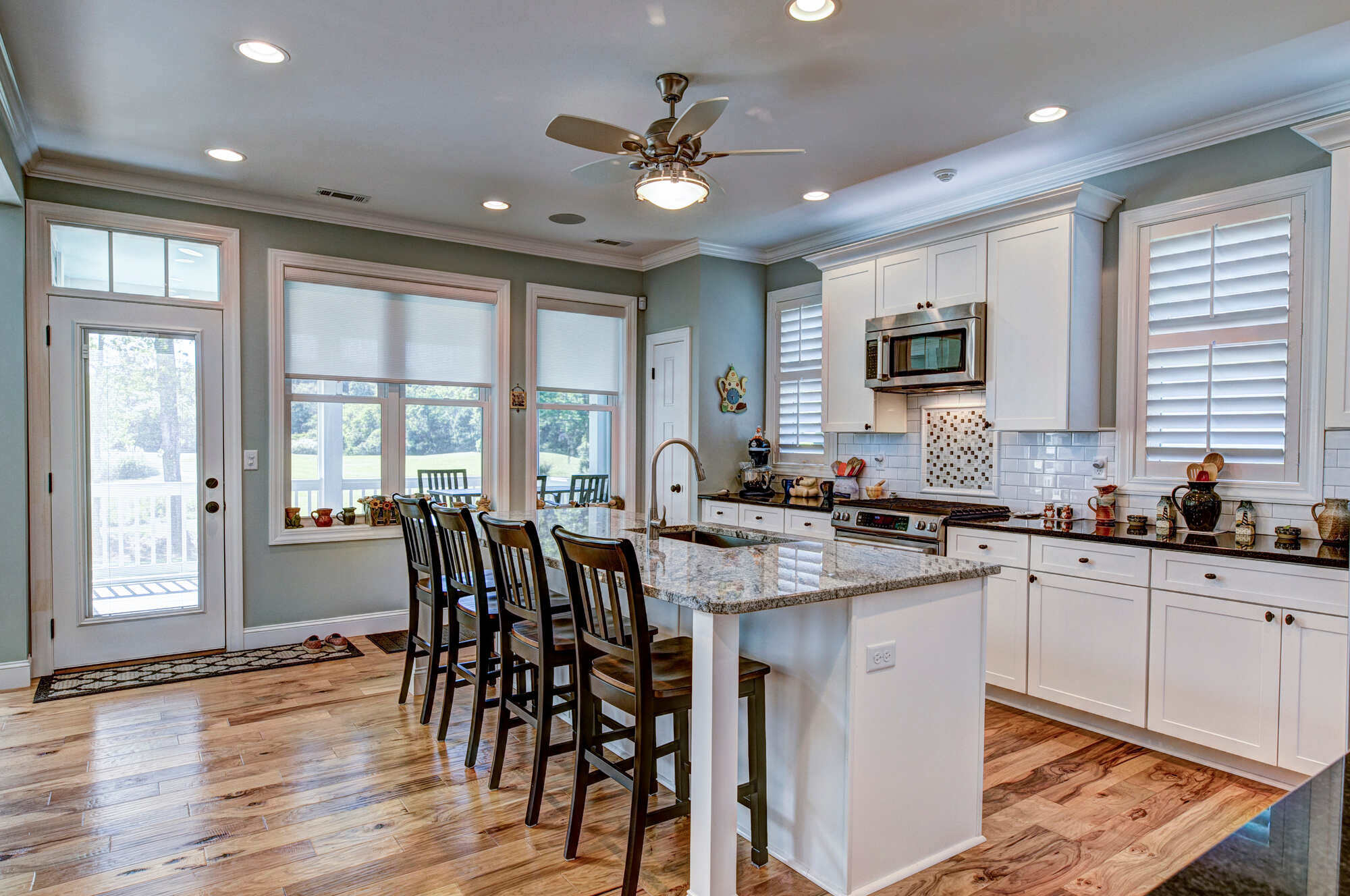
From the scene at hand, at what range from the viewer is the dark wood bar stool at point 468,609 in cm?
300

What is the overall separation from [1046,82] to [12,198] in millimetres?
5011

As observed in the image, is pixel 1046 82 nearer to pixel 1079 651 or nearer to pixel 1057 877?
pixel 1079 651

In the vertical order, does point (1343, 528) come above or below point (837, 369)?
below

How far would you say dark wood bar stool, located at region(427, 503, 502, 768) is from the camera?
3.00 m

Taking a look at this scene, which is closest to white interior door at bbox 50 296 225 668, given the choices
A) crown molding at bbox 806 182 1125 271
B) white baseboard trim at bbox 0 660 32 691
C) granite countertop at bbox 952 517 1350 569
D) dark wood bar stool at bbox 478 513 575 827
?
white baseboard trim at bbox 0 660 32 691

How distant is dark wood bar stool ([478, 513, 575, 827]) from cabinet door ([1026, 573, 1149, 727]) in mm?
2259

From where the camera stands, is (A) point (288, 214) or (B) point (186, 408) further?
(A) point (288, 214)

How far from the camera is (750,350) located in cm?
603

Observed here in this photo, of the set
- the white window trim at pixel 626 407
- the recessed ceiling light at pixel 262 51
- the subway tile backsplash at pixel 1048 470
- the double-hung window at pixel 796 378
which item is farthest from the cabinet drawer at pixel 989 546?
the recessed ceiling light at pixel 262 51

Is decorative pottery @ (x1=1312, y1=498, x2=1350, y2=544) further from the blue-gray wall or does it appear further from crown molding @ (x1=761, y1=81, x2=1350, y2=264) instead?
the blue-gray wall

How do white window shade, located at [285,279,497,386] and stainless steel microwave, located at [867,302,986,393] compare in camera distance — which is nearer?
stainless steel microwave, located at [867,302,986,393]

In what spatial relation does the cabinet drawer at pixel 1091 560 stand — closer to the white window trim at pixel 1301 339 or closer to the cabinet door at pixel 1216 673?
the cabinet door at pixel 1216 673

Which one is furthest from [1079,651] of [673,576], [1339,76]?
[1339,76]

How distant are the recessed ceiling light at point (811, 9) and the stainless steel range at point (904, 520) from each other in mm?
2501
